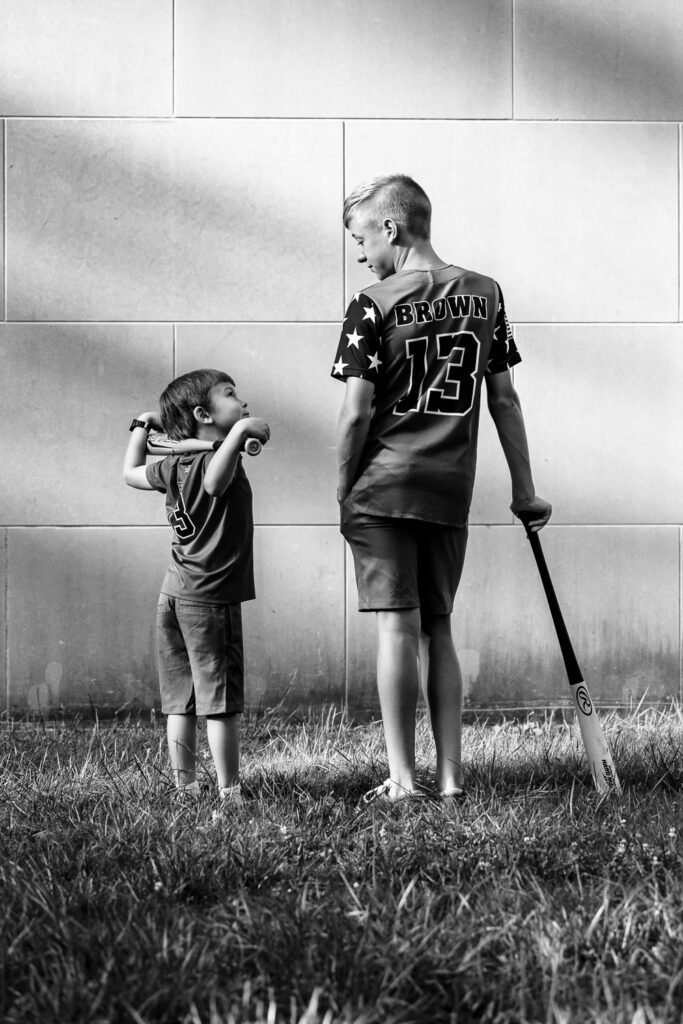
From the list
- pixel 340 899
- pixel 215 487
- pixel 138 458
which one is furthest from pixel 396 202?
pixel 340 899

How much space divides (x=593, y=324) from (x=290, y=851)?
9.29 feet

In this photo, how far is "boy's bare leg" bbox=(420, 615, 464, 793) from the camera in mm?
3217

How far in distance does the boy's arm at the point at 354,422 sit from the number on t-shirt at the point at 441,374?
4.4 inches

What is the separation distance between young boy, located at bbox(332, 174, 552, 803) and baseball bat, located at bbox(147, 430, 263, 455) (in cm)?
26

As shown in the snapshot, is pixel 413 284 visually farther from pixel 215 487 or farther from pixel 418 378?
pixel 215 487

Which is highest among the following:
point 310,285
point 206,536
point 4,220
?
point 4,220

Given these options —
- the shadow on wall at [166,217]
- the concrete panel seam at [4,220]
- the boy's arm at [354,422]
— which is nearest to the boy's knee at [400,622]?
the boy's arm at [354,422]

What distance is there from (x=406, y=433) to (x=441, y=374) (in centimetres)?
20

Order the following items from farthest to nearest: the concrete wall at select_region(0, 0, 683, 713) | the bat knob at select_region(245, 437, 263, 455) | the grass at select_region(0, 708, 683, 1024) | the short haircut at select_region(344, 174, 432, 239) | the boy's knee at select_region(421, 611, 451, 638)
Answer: the concrete wall at select_region(0, 0, 683, 713) → the boy's knee at select_region(421, 611, 451, 638) → the short haircut at select_region(344, 174, 432, 239) → the bat knob at select_region(245, 437, 263, 455) → the grass at select_region(0, 708, 683, 1024)

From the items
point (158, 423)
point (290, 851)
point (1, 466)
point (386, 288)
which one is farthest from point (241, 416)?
point (1, 466)

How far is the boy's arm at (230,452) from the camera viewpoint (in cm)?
308

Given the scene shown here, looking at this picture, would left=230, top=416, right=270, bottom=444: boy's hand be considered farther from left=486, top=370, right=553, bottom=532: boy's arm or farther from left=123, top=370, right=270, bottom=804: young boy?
left=486, top=370, right=553, bottom=532: boy's arm

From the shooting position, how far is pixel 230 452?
308cm

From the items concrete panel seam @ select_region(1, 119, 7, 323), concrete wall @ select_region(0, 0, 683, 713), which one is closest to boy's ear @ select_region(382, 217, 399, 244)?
concrete wall @ select_region(0, 0, 683, 713)
